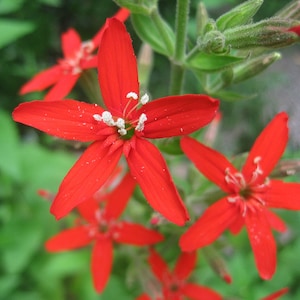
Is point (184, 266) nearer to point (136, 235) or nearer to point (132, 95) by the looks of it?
point (136, 235)

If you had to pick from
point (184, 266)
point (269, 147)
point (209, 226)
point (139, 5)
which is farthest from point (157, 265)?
point (139, 5)

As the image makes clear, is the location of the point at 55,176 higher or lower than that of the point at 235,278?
higher

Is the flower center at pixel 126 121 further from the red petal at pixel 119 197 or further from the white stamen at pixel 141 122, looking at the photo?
the red petal at pixel 119 197

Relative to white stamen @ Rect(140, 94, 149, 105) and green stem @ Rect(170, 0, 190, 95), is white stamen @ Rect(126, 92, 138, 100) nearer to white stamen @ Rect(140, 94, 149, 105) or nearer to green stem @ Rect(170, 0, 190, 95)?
white stamen @ Rect(140, 94, 149, 105)

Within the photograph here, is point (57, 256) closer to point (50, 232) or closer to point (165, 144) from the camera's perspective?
point (50, 232)

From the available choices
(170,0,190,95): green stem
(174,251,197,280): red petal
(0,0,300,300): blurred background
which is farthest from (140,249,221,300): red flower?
(170,0,190,95): green stem

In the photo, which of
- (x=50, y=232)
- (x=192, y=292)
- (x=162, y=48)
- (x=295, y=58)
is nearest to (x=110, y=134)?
(x=162, y=48)
